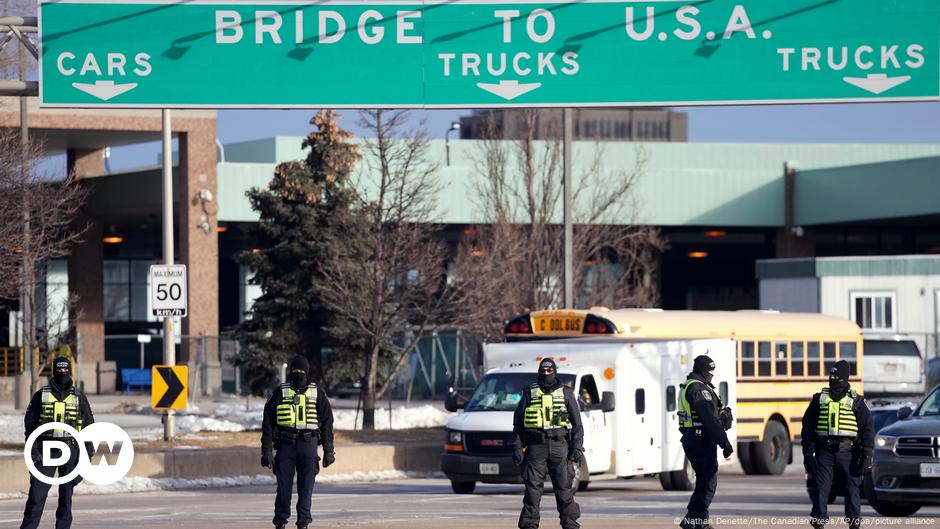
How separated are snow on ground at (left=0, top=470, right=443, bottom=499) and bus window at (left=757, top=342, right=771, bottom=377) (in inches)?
242

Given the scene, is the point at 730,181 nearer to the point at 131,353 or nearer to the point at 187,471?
the point at 131,353

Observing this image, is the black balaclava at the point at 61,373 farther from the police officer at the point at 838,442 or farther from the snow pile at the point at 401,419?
the snow pile at the point at 401,419

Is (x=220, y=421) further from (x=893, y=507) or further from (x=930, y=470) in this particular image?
(x=930, y=470)

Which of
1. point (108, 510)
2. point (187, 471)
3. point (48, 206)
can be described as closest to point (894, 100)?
point (108, 510)

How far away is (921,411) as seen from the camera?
20.1m

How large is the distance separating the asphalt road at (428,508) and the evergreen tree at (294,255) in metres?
13.5

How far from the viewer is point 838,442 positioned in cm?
1633

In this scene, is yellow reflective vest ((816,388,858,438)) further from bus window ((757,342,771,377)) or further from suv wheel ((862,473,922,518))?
bus window ((757,342,771,377))

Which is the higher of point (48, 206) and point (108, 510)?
point (48, 206)

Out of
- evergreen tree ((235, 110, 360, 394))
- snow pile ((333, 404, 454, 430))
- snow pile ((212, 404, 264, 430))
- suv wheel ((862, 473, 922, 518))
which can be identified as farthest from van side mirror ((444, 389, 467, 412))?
evergreen tree ((235, 110, 360, 394))

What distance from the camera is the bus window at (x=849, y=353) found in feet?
103

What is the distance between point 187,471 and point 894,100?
498 inches

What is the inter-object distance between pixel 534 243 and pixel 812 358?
9.30 meters

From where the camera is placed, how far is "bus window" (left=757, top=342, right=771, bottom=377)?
29594 millimetres
